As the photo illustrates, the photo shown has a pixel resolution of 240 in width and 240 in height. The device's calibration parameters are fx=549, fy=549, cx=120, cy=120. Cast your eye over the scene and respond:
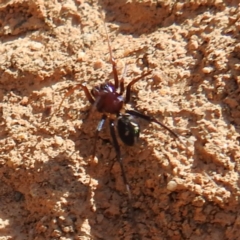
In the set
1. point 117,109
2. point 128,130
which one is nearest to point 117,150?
point 128,130

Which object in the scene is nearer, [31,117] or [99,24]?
[31,117]

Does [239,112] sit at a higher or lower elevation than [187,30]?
lower

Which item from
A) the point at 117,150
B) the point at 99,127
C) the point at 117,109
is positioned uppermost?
the point at 117,109

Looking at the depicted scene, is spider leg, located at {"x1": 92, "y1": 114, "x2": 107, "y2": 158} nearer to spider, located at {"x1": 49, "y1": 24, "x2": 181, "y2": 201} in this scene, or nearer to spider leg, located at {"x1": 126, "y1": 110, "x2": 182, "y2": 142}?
spider, located at {"x1": 49, "y1": 24, "x2": 181, "y2": 201}

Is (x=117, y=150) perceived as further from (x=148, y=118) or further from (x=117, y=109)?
(x=117, y=109)

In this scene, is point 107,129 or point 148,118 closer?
point 148,118

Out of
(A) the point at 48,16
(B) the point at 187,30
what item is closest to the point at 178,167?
(B) the point at 187,30

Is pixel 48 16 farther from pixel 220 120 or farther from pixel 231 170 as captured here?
pixel 231 170
